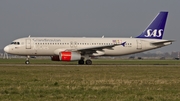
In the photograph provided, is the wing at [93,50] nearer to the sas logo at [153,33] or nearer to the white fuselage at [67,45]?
the white fuselage at [67,45]

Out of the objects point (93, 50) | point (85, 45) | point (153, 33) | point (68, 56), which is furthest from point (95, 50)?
point (153, 33)

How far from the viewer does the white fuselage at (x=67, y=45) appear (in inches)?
1943

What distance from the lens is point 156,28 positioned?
5469cm

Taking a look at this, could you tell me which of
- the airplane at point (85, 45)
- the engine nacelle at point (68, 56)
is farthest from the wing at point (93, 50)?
the engine nacelle at point (68, 56)

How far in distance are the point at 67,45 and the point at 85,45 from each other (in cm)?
243

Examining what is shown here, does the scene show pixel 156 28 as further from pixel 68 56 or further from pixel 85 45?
pixel 68 56

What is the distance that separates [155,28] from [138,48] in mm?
3907

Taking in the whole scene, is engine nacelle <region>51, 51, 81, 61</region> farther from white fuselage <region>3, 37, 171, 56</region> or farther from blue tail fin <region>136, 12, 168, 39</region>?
blue tail fin <region>136, 12, 168, 39</region>

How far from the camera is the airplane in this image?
49188 mm

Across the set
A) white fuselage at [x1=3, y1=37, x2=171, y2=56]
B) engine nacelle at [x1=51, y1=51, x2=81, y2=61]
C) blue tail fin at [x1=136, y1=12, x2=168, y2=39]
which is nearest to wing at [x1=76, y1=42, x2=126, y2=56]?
white fuselage at [x1=3, y1=37, x2=171, y2=56]

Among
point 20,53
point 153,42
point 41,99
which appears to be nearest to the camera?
point 41,99

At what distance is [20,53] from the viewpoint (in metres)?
49.6

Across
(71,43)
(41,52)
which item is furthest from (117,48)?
(41,52)

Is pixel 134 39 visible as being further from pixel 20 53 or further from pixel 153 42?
pixel 20 53
